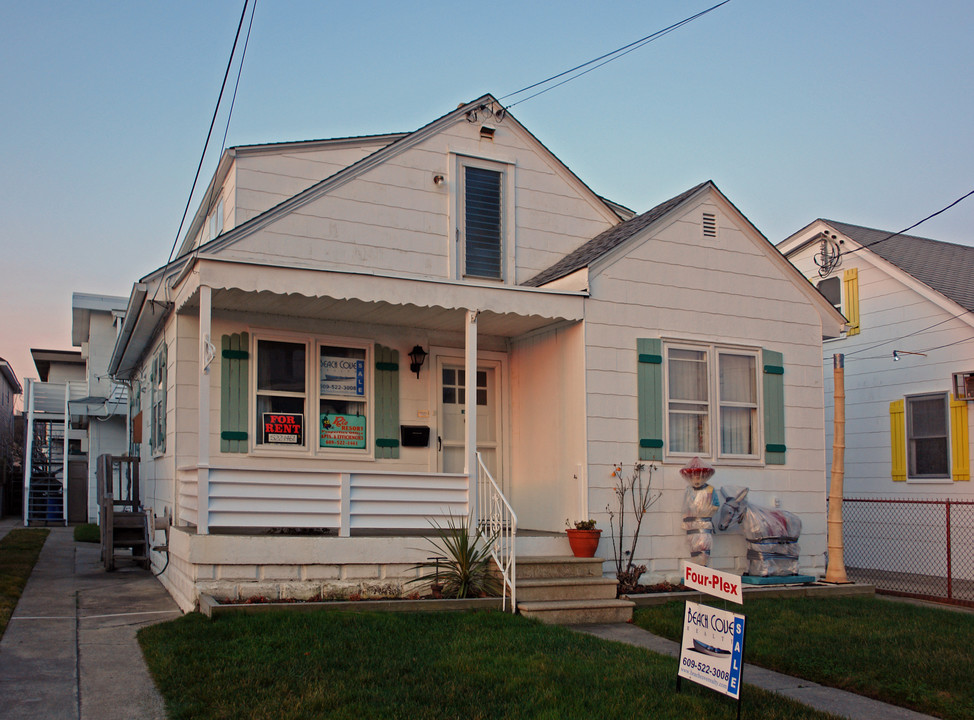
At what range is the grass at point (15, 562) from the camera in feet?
28.0

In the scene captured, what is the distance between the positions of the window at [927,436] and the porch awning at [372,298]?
276 inches

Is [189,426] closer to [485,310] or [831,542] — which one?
[485,310]

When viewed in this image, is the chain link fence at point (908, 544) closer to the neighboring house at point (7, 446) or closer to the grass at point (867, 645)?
the grass at point (867, 645)

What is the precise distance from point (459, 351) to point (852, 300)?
8.09 metres

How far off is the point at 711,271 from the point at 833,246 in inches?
231

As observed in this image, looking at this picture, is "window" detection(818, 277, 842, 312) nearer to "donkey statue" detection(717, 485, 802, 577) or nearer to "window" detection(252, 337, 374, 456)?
A: "donkey statue" detection(717, 485, 802, 577)

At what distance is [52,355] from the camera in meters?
28.8

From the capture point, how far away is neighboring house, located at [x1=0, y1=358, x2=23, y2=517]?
26038 millimetres

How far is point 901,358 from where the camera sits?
14.2m

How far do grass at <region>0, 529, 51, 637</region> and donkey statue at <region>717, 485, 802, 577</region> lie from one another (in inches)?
299

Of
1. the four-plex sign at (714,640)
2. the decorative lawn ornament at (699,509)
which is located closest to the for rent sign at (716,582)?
the four-plex sign at (714,640)

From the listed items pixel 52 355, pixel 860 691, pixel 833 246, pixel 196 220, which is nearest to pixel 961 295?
pixel 833 246

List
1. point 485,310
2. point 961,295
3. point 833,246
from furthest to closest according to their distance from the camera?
1. point 833,246
2. point 961,295
3. point 485,310

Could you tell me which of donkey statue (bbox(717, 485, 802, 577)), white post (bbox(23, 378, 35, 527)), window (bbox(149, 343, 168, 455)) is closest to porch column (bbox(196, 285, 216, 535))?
window (bbox(149, 343, 168, 455))
